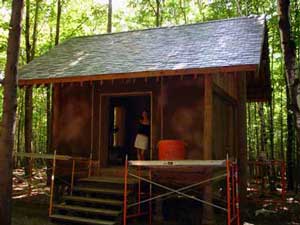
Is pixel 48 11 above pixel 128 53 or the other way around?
above

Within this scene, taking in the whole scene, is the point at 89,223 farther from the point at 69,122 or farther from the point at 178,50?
the point at 178,50

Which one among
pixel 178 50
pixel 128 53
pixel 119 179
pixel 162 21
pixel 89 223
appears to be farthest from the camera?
pixel 162 21

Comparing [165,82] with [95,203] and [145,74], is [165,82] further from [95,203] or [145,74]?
[95,203]

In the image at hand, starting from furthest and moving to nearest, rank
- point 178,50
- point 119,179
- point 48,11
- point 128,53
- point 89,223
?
point 48,11, point 128,53, point 178,50, point 119,179, point 89,223

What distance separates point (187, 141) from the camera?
9.52 metres

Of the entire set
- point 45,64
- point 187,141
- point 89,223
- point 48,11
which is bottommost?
point 89,223

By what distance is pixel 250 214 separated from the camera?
34.0ft

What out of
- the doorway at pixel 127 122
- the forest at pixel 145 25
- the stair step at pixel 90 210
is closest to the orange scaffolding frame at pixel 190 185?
the stair step at pixel 90 210

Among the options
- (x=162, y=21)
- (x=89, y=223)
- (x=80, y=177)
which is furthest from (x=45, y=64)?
(x=162, y=21)

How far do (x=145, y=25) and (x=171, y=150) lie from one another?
61.7ft

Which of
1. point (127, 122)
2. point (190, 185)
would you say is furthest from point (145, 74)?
point (127, 122)

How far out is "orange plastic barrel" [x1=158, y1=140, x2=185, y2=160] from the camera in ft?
28.9

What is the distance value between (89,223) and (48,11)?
15799 mm

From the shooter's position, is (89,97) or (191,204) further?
(89,97)
